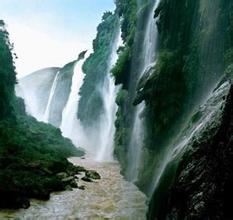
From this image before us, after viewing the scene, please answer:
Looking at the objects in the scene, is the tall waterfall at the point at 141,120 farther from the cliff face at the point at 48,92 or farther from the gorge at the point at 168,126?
the cliff face at the point at 48,92

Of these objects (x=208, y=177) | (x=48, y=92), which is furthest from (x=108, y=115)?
(x=208, y=177)

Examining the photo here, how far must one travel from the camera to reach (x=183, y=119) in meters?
16.3

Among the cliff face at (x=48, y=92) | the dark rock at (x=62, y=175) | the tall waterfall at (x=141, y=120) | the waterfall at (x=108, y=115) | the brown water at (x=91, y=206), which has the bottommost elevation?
the brown water at (x=91, y=206)

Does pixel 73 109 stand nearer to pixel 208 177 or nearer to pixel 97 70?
pixel 97 70

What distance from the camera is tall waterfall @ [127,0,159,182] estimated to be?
73.4 feet

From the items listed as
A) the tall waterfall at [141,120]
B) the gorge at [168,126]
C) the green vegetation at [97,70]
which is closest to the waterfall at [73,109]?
the green vegetation at [97,70]

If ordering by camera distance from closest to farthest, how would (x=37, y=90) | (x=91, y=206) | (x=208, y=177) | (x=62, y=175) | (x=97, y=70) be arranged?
(x=208, y=177), (x=91, y=206), (x=62, y=175), (x=97, y=70), (x=37, y=90)

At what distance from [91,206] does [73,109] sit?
53.0 meters

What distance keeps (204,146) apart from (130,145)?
17.9 metres

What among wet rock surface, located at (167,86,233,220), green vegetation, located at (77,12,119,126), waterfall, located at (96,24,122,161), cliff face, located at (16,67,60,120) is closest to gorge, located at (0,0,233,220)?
wet rock surface, located at (167,86,233,220)

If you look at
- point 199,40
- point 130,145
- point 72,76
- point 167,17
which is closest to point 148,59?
point 167,17

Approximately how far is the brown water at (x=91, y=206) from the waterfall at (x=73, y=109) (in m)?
44.6

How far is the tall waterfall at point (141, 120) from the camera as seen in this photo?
22.4 meters

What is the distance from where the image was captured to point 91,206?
14672 mm
